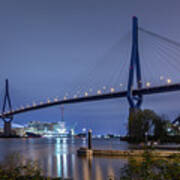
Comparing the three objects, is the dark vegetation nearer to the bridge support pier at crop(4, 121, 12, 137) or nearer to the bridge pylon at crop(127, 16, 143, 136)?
the bridge pylon at crop(127, 16, 143, 136)

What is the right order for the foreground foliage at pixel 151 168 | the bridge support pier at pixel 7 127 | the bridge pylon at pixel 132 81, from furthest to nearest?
the bridge support pier at pixel 7 127
the bridge pylon at pixel 132 81
the foreground foliage at pixel 151 168

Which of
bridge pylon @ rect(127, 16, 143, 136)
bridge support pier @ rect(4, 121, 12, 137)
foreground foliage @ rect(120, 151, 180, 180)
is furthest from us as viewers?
bridge support pier @ rect(4, 121, 12, 137)

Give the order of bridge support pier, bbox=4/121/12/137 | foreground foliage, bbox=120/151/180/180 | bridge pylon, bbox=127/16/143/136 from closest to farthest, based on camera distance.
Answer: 1. foreground foliage, bbox=120/151/180/180
2. bridge pylon, bbox=127/16/143/136
3. bridge support pier, bbox=4/121/12/137

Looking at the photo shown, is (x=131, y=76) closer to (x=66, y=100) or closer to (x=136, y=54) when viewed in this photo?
(x=136, y=54)

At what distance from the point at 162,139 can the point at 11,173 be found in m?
33.8

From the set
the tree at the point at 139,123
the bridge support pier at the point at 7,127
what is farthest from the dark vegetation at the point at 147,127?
the bridge support pier at the point at 7,127

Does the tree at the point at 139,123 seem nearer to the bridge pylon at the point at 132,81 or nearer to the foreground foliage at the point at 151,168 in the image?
the bridge pylon at the point at 132,81

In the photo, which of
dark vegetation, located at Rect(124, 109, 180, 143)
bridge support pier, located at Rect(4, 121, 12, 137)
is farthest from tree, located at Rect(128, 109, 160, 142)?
bridge support pier, located at Rect(4, 121, 12, 137)

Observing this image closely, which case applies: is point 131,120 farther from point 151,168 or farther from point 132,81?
point 151,168

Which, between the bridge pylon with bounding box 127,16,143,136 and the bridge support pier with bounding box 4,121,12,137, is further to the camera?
the bridge support pier with bounding box 4,121,12,137

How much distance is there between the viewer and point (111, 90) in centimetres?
4403

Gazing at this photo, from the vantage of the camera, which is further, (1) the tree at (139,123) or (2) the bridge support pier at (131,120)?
(2) the bridge support pier at (131,120)

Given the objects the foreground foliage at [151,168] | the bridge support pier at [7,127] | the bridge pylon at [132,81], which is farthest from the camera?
the bridge support pier at [7,127]

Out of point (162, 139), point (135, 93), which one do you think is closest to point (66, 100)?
point (135, 93)
